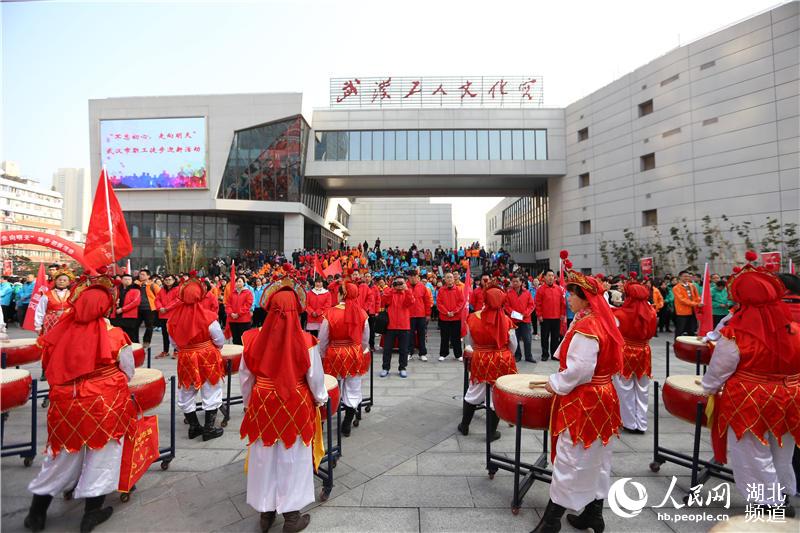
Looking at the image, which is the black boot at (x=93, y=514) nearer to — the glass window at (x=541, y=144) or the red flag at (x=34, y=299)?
the red flag at (x=34, y=299)

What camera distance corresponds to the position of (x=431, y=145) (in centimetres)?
3000

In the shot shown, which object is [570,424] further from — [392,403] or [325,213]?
[325,213]

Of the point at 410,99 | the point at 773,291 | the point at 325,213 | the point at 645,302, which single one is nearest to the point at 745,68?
the point at 410,99

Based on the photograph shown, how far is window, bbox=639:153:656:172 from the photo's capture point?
23.2 metres

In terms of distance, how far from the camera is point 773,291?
2918 mm

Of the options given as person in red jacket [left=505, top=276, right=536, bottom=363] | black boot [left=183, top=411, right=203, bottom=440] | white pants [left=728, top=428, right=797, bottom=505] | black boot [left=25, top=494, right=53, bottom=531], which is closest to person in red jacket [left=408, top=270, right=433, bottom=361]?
person in red jacket [left=505, top=276, right=536, bottom=363]

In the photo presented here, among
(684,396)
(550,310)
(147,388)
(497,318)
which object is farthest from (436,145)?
(147,388)

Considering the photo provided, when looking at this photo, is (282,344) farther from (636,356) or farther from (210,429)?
(636,356)

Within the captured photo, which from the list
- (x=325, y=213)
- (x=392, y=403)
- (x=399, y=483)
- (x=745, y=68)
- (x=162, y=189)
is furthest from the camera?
(x=325, y=213)

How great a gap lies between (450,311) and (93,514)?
22.6ft

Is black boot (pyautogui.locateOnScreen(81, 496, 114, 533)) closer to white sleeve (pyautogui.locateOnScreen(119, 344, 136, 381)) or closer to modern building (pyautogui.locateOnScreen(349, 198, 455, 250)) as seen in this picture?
white sleeve (pyautogui.locateOnScreen(119, 344, 136, 381))

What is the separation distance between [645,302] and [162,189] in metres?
32.7

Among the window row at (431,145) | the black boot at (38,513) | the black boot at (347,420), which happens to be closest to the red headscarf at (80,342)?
the black boot at (38,513)

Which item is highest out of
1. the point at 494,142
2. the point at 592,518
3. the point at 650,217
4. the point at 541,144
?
the point at 494,142
